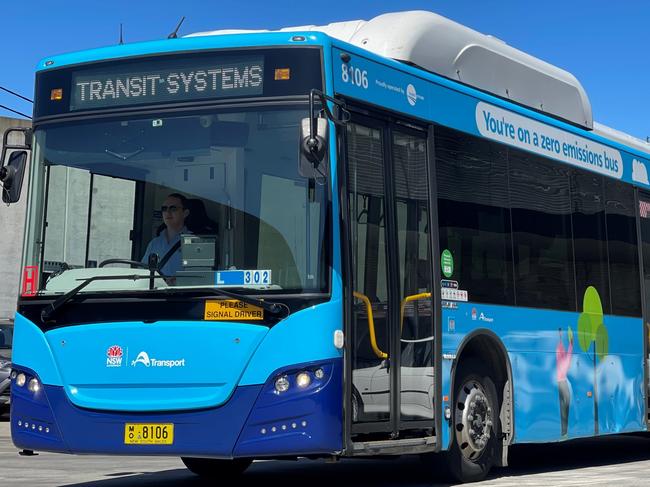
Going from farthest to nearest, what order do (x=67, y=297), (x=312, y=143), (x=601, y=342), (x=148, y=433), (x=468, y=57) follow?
(x=601, y=342) < (x=468, y=57) < (x=67, y=297) < (x=148, y=433) < (x=312, y=143)

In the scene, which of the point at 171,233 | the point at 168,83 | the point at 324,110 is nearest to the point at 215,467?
the point at 171,233

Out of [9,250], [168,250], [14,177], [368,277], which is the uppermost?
[9,250]

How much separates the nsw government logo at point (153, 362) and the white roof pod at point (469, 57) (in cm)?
305

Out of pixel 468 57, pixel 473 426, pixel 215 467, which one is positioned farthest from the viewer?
pixel 215 467

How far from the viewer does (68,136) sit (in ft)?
33.5

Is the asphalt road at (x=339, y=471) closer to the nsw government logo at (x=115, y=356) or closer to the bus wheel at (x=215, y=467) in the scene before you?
the bus wheel at (x=215, y=467)

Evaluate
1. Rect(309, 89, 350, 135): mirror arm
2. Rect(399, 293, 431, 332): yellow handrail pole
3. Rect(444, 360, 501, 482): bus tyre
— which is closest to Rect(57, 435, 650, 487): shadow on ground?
Rect(444, 360, 501, 482): bus tyre

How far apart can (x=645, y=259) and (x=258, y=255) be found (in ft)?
24.1

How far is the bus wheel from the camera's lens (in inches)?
495

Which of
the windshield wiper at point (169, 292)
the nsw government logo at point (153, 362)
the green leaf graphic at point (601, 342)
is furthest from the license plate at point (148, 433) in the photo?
Answer: the green leaf graphic at point (601, 342)

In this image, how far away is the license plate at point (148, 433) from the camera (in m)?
9.54

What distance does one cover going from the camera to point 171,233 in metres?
9.70

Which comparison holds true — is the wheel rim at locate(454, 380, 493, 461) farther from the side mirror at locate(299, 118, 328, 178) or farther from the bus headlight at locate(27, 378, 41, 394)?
the bus headlight at locate(27, 378, 41, 394)

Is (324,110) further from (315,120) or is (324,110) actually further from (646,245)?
(646,245)
